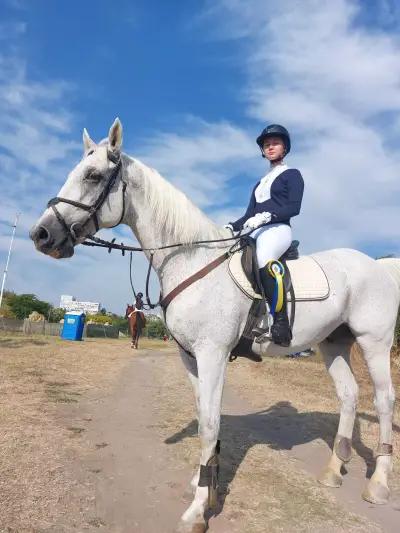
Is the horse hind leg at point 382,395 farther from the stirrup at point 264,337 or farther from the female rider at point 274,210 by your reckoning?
the stirrup at point 264,337

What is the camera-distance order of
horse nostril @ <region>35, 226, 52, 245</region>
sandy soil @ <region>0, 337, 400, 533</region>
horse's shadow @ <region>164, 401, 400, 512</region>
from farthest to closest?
horse's shadow @ <region>164, 401, 400, 512</region>, horse nostril @ <region>35, 226, 52, 245</region>, sandy soil @ <region>0, 337, 400, 533</region>

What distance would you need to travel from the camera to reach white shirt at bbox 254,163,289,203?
463 cm

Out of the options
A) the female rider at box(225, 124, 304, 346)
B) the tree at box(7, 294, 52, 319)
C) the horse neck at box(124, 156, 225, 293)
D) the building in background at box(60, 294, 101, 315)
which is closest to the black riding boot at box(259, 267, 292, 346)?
the female rider at box(225, 124, 304, 346)

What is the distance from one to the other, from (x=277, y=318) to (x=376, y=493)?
2.03m

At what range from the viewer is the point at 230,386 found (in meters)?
10.9

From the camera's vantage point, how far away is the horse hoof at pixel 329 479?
447 centimetres

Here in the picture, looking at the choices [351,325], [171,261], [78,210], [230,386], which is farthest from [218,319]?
[230,386]

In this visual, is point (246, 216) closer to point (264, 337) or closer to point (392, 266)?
point (264, 337)

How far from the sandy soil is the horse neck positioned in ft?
6.22

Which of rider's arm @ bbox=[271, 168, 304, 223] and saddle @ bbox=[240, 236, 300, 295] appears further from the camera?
rider's arm @ bbox=[271, 168, 304, 223]

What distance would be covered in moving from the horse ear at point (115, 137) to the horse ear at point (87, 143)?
0.22 metres

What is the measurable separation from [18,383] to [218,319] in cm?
574

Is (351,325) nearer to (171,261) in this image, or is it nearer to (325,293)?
(325,293)

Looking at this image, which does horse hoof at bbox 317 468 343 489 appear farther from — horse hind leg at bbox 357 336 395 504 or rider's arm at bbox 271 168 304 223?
rider's arm at bbox 271 168 304 223
